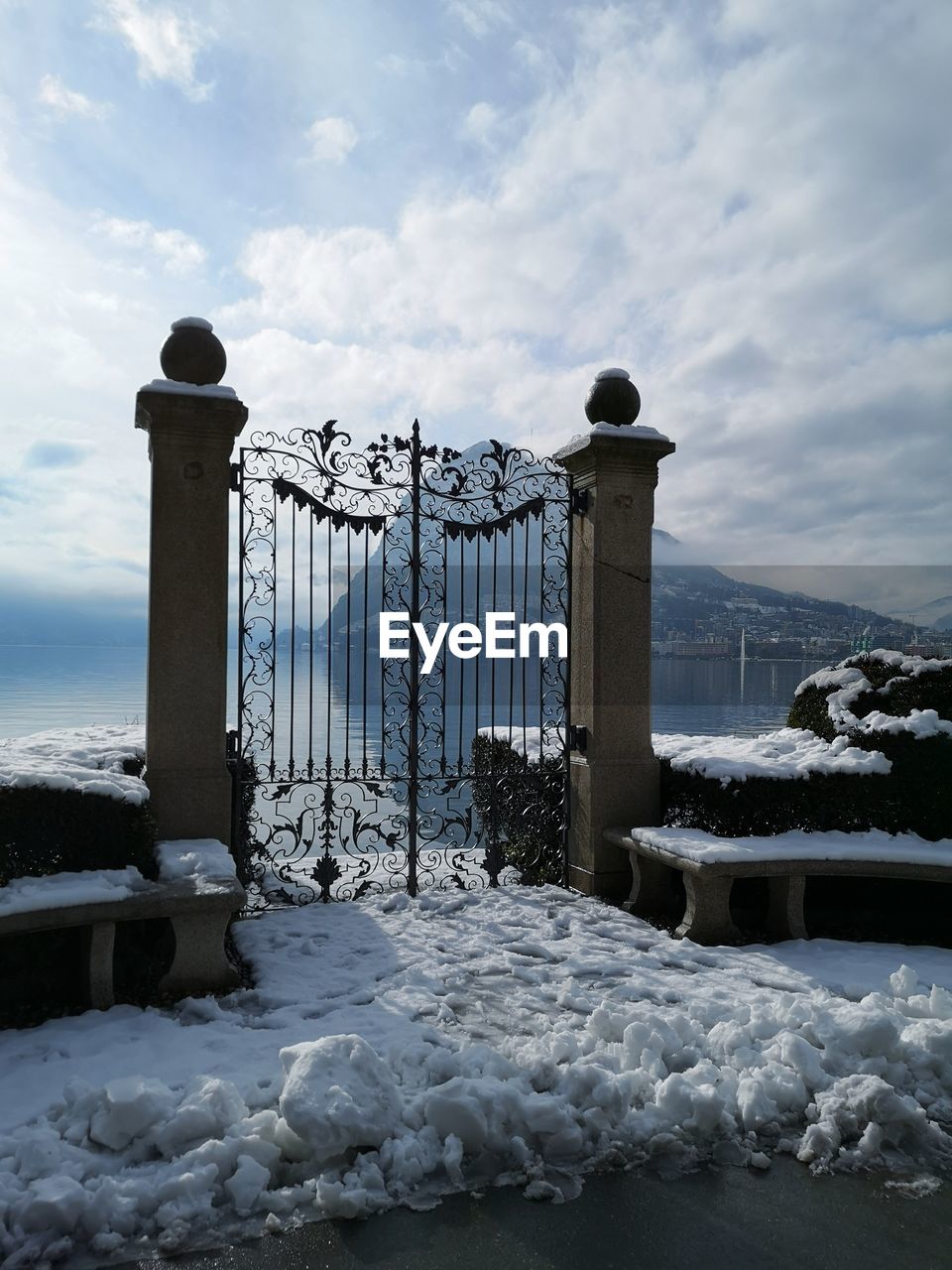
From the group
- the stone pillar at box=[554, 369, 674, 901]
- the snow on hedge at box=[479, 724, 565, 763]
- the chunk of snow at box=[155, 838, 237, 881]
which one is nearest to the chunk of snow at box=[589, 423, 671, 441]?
the stone pillar at box=[554, 369, 674, 901]

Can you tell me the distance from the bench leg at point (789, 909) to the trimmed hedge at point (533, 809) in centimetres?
198

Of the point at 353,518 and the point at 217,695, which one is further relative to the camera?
the point at 353,518

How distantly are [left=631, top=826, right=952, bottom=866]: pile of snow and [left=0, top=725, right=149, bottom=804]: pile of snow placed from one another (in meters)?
3.56

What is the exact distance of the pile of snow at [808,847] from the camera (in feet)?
18.7

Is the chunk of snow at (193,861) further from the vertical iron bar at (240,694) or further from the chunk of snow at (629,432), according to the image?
the chunk of snow at (629,432)

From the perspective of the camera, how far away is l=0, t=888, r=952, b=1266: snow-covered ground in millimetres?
2893

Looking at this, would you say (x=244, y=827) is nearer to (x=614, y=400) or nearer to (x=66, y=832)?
(x=66, y=832)

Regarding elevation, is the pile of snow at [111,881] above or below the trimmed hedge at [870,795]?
below

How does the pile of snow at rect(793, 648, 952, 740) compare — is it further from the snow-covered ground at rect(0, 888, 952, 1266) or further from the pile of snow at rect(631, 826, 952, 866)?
the snow-covered ground at rect(0, 888, 952, 1266)

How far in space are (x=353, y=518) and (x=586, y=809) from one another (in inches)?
120

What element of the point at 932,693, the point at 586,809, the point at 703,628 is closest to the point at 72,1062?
the point at 586,809

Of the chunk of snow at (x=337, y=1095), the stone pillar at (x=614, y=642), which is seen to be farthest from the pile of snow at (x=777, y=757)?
the chunk of snow at (x=337, y=1095)

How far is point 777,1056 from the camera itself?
3.73m

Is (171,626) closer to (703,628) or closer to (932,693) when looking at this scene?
(932,693)
